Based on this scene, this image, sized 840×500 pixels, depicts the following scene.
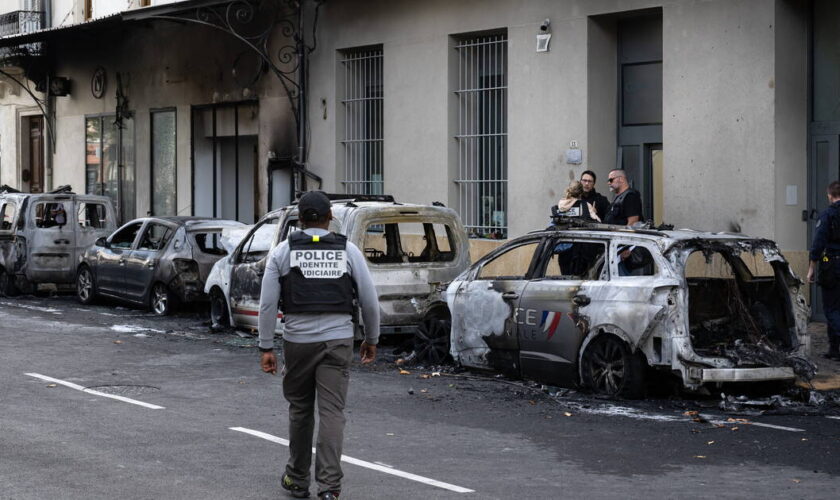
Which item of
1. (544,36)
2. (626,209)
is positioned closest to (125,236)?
(544,36)

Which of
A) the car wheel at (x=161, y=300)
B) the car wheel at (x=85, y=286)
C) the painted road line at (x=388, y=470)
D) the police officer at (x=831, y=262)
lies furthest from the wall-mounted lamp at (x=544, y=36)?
the painted road line at (x=388, y=470)

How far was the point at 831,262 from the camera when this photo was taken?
515 inches

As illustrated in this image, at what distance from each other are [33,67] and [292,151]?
10.7 metres

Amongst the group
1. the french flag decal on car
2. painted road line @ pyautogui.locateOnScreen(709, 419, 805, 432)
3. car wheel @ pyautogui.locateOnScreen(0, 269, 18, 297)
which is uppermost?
the french flag decal on car

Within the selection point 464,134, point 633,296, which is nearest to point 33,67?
point 464,134

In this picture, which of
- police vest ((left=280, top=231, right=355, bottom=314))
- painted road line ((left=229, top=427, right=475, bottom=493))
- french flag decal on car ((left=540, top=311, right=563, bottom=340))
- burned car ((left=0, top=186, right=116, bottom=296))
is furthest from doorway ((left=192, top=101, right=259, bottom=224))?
police vest ((left=280, top=231, right=355, bottom=314))

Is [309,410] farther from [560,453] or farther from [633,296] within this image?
[633,296]

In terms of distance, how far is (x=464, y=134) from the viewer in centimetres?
2019

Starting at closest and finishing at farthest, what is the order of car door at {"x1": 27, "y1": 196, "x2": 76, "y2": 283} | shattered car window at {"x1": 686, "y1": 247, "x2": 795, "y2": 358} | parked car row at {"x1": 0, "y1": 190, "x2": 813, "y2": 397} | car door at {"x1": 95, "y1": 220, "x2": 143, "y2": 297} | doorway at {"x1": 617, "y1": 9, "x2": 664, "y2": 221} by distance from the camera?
parked car row at {"x1": 0, "y1": 190, "x2": 813, "y2": 397} → shattered car window at {"x1": 686, "y1": 247, "x2": 795, "y2": 358} → doorway at {"x1": 617, "y1": 9, "x2": 664, "y2": 221} → car door at {"x1": 95, "y1": 220, "x2": 143, "y2": 297} → car door at {"x1": 27, "y1": 196, "x2": 76, "y2": 283}

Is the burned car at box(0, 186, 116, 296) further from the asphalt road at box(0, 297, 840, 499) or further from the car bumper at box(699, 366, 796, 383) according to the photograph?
the car bumper at box(699, 366, 796, 383)

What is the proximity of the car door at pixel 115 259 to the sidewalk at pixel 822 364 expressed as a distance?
9.76 meters

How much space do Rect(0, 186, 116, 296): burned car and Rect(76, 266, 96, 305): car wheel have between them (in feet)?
2.68

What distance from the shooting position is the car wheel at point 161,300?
18062mm

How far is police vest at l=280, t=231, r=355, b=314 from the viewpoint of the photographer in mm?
7242
